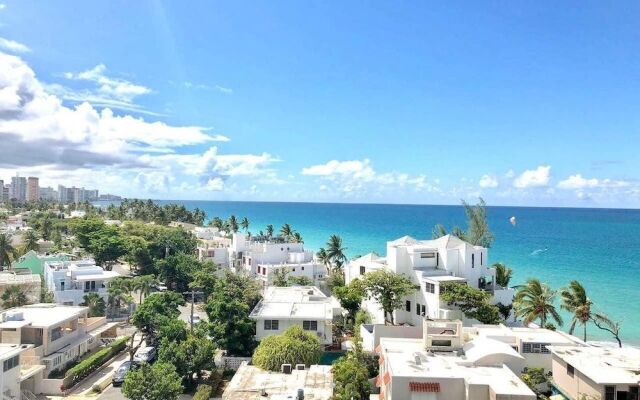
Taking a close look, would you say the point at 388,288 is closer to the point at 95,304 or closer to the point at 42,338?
the point at 42,338

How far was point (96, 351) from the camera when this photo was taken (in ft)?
99.0

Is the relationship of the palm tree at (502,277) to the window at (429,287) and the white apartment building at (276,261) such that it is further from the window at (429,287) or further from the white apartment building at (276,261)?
the white apartment building at (276,261)

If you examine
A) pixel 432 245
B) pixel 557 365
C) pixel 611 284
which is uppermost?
pixel 432 245

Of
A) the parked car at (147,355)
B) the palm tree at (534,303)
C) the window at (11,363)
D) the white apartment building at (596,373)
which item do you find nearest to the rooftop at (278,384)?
the white apartment building at (596,373)

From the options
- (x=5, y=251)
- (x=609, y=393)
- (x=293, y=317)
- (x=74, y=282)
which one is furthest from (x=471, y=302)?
(x=5, y=251)

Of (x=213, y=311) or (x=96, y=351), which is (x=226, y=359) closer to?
(x=213, y=311)

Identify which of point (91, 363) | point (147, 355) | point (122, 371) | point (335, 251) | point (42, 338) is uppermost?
point (335, 251)

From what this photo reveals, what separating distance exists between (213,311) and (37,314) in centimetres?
1129

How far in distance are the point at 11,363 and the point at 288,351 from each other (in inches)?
530

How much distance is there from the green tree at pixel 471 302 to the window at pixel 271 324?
1131 centimetres

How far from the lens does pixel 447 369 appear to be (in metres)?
16.8

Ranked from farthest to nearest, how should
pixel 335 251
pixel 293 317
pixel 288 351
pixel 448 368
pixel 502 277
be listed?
pixel 335 251 < pixel 502 277 < pixel 293 317 < pixel 288 351 < pixel 448 368

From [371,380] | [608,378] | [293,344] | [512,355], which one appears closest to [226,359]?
[293,344]

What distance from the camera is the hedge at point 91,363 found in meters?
24.8
